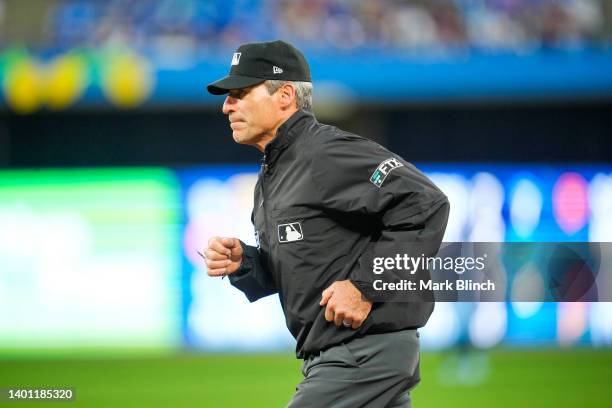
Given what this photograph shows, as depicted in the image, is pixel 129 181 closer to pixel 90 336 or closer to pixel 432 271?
pixel 90 336

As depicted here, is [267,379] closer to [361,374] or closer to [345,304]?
[361,374]

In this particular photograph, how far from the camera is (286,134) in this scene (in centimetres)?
361

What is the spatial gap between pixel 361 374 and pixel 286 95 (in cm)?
103

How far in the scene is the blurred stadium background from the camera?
34.4 ft

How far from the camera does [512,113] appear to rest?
15188mm

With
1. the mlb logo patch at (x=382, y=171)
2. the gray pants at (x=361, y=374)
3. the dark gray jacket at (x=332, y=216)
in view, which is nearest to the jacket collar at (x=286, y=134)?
the dark gray jacket at (x=332, y=216)

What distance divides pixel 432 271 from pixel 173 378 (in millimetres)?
6721

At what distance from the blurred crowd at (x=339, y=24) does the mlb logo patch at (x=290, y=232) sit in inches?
404

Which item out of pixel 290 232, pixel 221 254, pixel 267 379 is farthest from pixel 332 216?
pixel 267 379

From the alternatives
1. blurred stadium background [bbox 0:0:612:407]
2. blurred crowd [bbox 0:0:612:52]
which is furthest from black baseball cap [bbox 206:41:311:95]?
blurred crowd [bbox 0:0:612:52]

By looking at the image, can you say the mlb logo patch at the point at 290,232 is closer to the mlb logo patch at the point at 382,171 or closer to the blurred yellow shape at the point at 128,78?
the mlb logo patch at the point at 382,171

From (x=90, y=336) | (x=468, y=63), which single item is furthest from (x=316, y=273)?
(x=468, y=63)

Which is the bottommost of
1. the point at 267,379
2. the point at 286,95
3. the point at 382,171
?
the point at 267,379

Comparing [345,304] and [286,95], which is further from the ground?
[286,95]
